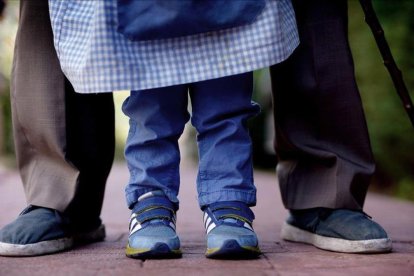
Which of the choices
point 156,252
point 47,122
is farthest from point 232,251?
point 47,122

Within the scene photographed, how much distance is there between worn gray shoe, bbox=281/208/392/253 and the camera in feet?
5.96

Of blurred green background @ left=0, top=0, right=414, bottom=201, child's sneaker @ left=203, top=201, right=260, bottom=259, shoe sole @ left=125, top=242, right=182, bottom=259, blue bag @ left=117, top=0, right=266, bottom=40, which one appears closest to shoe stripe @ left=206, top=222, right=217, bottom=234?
child's sneaker @ left=203, top=201, right=260, bottom=259

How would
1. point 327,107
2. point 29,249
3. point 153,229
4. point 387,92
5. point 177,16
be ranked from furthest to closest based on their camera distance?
point 387,92 → point 327,107 → point 29,249 → point 153,229 → point 177,16

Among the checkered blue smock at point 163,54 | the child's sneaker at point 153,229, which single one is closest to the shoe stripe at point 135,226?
the child's sneaker at point 153,229

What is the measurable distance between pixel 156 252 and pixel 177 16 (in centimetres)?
59

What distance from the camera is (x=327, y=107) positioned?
6.38 ft

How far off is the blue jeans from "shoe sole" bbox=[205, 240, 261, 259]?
14cm

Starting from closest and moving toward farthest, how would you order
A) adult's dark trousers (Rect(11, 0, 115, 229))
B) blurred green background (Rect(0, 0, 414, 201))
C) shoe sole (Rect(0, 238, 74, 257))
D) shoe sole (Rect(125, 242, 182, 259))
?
1. shoe sole (Rect(125, 242, 182, 259))
2. shoe sole (Rect(0, 238, 74, 257))
3. adult's dark trousers (Rect(11, 0, 115, 229))
4. blurred green background (Rect(0, 0, 414, 201))

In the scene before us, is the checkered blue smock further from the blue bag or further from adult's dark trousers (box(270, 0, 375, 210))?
adult's dark trousers (box(270, 0, 375, 210))

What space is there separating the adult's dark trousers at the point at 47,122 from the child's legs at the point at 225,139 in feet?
1.31

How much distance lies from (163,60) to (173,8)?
0.14 meters

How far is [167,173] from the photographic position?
1.79 m

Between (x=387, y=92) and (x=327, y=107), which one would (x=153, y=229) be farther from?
(x=387, y=92)

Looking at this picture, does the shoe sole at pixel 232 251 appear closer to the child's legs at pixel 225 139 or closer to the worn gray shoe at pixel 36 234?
the child's legs at pixel 225 139
